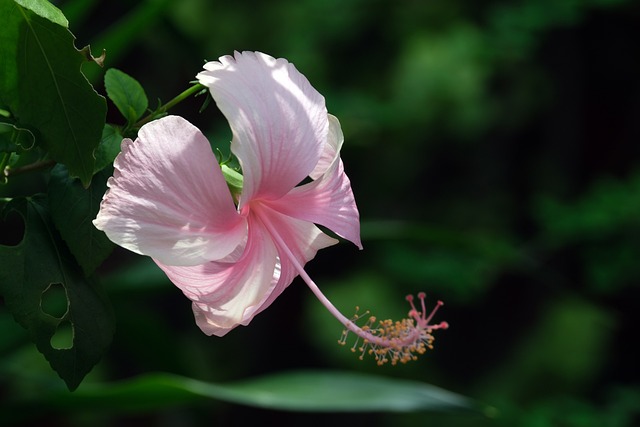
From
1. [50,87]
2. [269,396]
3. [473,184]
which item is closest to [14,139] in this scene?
[50,87]

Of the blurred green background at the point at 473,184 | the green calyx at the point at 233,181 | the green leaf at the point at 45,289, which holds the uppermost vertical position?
the green calyx at the point at 233,181

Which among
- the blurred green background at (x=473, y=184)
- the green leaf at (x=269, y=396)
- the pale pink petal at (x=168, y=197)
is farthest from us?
the blurred green background at (x=473, y=184)

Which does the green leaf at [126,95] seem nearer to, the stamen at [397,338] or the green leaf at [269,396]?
the stamen at [397,338]

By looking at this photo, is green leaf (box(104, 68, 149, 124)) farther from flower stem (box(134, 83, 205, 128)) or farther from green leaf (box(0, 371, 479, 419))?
green leaf (box(0, 371, 479, 419))

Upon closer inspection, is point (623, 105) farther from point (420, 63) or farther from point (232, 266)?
point (232, 266)

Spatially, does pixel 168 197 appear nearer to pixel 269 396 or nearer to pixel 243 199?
pixel 243 199

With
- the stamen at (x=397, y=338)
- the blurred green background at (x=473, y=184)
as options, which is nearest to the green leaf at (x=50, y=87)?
the stamen at (x=397, y=338)

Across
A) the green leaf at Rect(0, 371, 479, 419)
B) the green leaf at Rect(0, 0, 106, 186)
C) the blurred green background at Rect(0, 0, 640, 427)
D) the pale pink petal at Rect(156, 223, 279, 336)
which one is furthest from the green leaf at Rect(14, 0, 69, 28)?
the blurred green background at Rect(0, 0, 640, 427)
